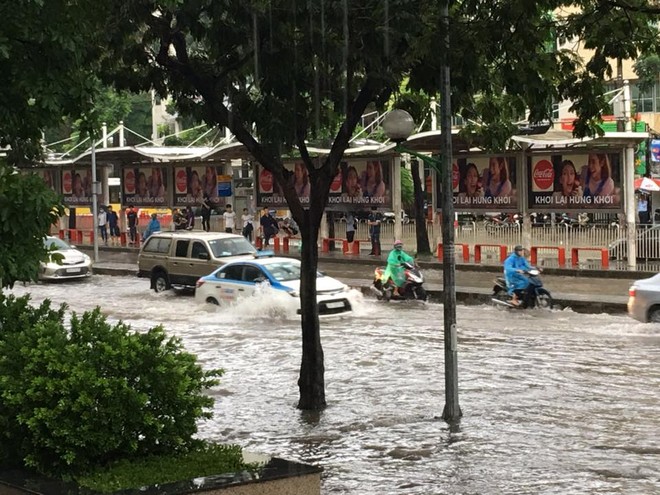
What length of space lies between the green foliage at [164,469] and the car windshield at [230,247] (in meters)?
20.1

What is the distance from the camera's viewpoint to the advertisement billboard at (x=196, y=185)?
40.4 m

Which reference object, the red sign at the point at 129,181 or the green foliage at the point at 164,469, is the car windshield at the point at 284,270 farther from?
the red sign at the point at 129,181

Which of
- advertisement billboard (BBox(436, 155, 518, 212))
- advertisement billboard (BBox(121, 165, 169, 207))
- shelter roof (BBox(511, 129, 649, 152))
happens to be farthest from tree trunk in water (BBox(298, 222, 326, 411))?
advertisement billboard (BBox(121, 165, 169, 207))

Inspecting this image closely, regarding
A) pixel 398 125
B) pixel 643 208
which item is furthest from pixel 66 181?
pixel 398 125

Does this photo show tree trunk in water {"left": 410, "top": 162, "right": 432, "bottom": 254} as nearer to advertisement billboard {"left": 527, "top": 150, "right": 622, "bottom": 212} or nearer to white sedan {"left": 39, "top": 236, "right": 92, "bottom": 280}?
advertisement billboard {"left": 527, "top": 150, "right": 622, "bottom": 212}

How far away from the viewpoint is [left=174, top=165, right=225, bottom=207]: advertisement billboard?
40375 mm

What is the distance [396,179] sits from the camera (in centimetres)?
3394

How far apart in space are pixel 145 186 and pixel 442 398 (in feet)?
103

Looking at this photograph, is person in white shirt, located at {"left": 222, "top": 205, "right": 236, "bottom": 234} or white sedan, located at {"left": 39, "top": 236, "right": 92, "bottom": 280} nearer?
white sedan, located at {"left": 39, "top": 236, "right": 92, "bottom": 280}

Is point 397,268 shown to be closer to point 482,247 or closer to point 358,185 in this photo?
point 482,247

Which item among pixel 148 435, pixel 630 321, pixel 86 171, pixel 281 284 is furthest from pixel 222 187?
pixel 148 435

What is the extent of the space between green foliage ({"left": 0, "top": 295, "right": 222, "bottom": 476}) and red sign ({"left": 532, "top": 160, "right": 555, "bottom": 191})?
24091mm

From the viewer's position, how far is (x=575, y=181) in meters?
29.6

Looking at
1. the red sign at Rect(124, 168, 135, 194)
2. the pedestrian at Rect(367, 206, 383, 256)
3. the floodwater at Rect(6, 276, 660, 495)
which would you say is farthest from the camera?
the red sign at Rect(124, 168, 135, 194)
